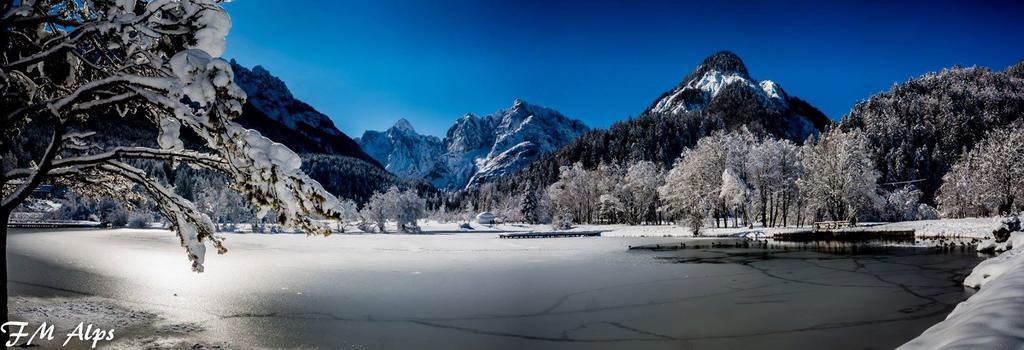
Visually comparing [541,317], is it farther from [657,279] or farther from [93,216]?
[93,216]

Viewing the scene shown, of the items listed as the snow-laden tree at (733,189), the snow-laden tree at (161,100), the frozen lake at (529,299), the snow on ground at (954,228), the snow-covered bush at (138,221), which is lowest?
the frozen lake at (529,299)

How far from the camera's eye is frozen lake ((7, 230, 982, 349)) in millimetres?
10773

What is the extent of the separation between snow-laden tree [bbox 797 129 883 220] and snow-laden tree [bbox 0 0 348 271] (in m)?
57.6

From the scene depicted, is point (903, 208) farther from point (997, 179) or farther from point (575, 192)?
point (575, 192)

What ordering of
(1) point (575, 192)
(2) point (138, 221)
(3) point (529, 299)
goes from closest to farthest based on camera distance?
1. (3) point (529, 299)
2. (2) point (138, 221)
3. (1) point (575, 192)

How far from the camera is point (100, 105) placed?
5922mm

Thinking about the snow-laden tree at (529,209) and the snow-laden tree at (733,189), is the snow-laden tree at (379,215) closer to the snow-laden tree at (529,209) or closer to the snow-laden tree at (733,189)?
the snow-laden tree at (529,209)

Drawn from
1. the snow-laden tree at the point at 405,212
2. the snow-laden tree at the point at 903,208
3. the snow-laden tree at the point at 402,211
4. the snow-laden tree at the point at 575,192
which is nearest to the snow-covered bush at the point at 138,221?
the snow-laden tree at the point at 402,211

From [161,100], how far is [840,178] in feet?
194

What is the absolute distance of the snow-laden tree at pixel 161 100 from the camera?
4.91 meters

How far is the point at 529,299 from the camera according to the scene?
51.4 ft

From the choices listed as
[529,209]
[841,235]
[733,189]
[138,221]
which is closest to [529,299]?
[841,235]

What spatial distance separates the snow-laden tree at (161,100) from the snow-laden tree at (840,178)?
189 ft

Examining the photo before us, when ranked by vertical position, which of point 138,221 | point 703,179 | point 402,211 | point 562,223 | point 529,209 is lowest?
point 138,221
